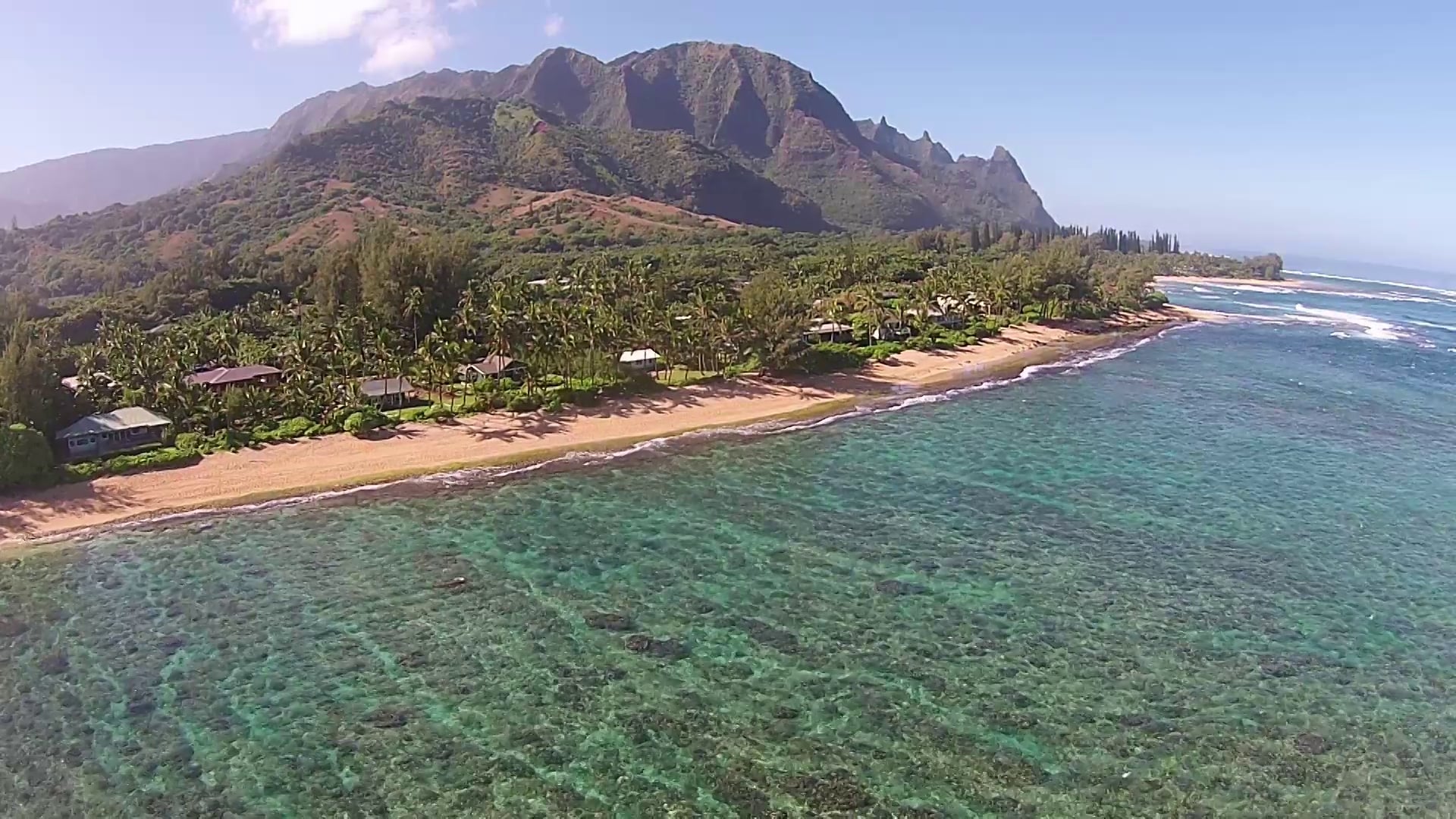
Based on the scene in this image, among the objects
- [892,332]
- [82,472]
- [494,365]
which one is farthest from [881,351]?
[82,472]

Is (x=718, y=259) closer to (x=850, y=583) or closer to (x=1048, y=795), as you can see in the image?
(x=850, y=583)

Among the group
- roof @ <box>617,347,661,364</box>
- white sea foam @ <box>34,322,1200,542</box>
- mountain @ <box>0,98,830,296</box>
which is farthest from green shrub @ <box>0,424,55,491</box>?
mountain @ <box>0,98,830,296</box>

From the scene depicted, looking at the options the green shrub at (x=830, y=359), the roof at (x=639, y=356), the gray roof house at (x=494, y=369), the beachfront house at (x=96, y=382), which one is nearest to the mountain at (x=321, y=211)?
the beachfront house at (x=96, y=382)

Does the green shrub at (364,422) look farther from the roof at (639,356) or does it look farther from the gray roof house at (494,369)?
the roof at (639,356)

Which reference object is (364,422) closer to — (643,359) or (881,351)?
(643,359)

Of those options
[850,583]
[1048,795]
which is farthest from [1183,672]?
[850,583]

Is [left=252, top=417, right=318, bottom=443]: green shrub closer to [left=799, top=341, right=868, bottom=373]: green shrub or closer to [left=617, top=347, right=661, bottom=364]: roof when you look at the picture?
[left=617, top=347, right=661, bottom=364]: roof
